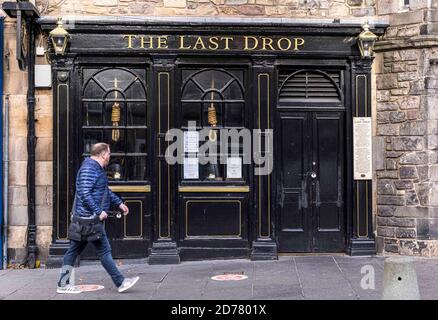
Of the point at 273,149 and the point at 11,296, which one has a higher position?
the point at 273,149

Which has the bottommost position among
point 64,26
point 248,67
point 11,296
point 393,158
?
point 11,296

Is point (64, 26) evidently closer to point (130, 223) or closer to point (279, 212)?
point (130, 223)

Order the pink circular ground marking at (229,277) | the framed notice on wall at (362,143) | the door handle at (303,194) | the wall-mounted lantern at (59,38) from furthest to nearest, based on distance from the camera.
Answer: the door handle at (303,194) → the framed notice on wall at (362,143) → the wall-mounted lantern at (59,38) → the pink circular ground marking at (229,277)

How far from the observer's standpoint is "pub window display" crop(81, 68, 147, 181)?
10367 millimetres

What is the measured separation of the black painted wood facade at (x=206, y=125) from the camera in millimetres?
10188

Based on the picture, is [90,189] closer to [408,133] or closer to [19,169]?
[19,169]

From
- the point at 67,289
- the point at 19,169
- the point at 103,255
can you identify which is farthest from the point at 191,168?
the point at 67,289

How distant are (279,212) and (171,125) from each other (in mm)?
2361

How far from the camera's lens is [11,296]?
8.10 meters

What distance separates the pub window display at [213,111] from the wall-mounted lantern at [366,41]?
6.65 feet

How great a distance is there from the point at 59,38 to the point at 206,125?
2779mm

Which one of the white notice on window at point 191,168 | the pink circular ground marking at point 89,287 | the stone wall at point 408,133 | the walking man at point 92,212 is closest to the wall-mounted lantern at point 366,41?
the stone wall at point 408,133

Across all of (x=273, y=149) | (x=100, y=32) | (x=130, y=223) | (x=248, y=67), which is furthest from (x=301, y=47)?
(x=130, y=223)

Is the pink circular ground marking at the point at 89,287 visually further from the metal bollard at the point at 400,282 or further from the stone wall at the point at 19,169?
the metal bollard at the point at 400,282
